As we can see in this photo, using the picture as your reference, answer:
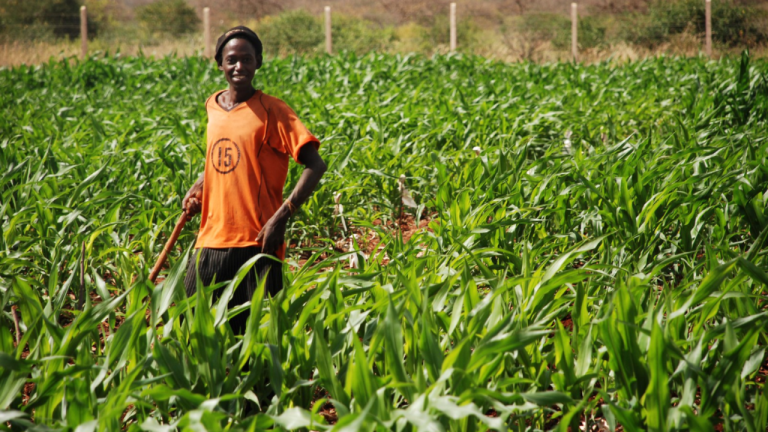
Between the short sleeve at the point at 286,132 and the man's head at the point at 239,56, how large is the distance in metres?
0.16

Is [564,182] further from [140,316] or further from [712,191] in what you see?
[140,316]

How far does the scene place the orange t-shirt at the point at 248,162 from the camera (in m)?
2.62

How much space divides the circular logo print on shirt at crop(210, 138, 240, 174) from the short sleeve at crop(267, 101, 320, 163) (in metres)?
0.14

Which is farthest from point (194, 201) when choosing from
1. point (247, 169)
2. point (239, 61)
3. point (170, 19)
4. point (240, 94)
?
point (170, 19)

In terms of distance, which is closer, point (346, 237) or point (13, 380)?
point (13, 380)

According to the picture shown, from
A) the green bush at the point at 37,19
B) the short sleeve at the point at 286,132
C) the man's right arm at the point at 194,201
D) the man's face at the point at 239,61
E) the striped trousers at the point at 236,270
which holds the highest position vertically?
the green bush at the point at 37,19

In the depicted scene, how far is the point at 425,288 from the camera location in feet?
6.82

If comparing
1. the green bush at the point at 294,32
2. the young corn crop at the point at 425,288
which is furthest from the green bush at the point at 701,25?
the young corn crop at the point at 425,288

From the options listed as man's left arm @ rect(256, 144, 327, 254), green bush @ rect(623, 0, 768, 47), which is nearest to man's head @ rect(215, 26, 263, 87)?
man's left arm @ rect(256, 144, 327, 254)

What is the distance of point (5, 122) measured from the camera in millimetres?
7004

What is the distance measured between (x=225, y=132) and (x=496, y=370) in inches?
53.7

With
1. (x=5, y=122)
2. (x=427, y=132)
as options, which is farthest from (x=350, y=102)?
(x=5, y=122)

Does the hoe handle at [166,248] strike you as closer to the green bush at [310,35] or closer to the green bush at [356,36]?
the green bush at [356,36]

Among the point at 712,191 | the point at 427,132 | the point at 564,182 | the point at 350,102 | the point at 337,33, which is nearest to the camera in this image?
the point at 712,191
